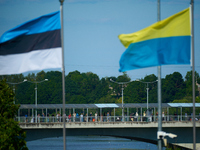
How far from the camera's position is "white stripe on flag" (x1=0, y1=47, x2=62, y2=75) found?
75.6ft

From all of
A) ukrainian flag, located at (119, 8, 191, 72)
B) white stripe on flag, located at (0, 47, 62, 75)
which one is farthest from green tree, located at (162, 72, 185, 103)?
white stripe on flag, located at (0, 47, 62, 75)

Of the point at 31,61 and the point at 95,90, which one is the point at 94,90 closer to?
the point at 95,90

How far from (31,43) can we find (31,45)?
0.33ft

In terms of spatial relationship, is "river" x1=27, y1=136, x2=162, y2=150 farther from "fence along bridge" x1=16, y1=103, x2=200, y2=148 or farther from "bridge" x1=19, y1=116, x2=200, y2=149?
"bridge" x1=19, y1=116, x2=200, y2=149

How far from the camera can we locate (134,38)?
23.8 meters

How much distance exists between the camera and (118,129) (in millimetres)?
64312

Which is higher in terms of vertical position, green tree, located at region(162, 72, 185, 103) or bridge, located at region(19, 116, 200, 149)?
green tree, located at region(162, 72, 185, 103)

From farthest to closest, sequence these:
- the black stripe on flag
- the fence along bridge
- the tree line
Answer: the tree line, the fence along bridge, the black stripe on flag

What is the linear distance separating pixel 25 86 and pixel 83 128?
377 ft

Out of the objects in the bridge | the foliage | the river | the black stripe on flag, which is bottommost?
the river

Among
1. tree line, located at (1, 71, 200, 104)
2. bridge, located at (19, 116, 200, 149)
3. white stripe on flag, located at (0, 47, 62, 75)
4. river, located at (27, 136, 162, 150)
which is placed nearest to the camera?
white stripe on flag, located at (0, 47, 62, 75)

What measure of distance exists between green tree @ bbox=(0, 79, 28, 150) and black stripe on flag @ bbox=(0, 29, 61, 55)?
7687 millimetres

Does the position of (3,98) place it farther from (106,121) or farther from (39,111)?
(39,111)

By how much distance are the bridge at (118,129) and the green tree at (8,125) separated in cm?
3041
